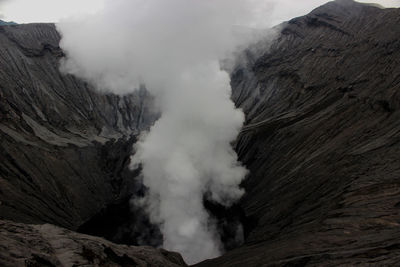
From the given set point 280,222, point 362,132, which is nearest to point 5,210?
point 280,222

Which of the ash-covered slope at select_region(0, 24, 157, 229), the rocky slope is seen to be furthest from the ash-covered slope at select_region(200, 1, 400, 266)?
the ash-covered slope at select_region(0, 24, 157, 229)

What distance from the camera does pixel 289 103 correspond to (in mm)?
46188

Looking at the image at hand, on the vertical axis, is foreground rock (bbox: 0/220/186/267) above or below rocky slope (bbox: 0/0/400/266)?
below

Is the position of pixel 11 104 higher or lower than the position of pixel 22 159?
higher

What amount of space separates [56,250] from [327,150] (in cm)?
2192

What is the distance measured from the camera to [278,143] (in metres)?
37.3

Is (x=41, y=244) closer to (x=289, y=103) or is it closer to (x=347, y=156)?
(x=347, y=156)

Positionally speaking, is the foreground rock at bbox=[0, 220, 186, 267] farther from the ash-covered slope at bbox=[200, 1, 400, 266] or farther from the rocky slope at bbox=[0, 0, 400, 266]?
the ash-covered slope at bbox=[200, 1, 400, 266]

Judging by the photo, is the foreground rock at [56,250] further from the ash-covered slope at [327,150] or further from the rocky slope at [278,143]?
the ash-covered slope at [327,150]

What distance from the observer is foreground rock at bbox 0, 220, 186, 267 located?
13.1 m

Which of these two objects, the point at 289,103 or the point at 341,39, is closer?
the point at 289,103

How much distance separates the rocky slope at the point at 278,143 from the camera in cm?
1861

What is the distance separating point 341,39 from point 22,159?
44501 millimetres

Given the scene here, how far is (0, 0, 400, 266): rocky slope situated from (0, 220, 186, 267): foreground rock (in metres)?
0.14
